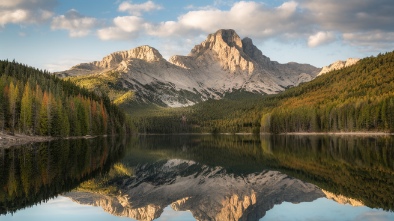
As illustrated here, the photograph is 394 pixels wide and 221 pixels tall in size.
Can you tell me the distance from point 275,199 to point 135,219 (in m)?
13.5

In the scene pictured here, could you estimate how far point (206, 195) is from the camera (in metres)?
37.7

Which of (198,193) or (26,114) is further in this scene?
(26,114)

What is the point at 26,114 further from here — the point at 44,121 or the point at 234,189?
the point at 234,189

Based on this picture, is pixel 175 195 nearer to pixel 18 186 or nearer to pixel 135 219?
pixel 135 219

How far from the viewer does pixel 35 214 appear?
27.6 metres

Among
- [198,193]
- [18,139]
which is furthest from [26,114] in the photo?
[198,193]

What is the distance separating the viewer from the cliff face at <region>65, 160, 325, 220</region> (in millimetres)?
30359

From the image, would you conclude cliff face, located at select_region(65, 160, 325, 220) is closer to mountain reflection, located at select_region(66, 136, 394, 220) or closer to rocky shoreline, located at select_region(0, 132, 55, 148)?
mountain reflection, located at select_region(66, 136, 394, 220)

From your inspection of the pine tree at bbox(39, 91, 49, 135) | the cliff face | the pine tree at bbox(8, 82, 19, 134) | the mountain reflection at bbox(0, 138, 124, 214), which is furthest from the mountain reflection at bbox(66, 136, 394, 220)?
the pine tree at bbox(8, 82, 19, 134)

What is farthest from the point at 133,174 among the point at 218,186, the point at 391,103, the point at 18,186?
the point at 391,103

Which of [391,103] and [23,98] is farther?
[391,103]

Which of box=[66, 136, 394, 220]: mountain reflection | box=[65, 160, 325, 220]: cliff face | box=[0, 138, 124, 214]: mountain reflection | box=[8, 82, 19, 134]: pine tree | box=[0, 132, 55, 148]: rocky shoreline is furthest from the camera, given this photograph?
box=[8, 82, 19, 134]: pine tree

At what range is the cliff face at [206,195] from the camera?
30.4 meters

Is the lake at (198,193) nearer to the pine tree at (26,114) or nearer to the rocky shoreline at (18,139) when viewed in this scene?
the rocky shoreline at (18,139)
